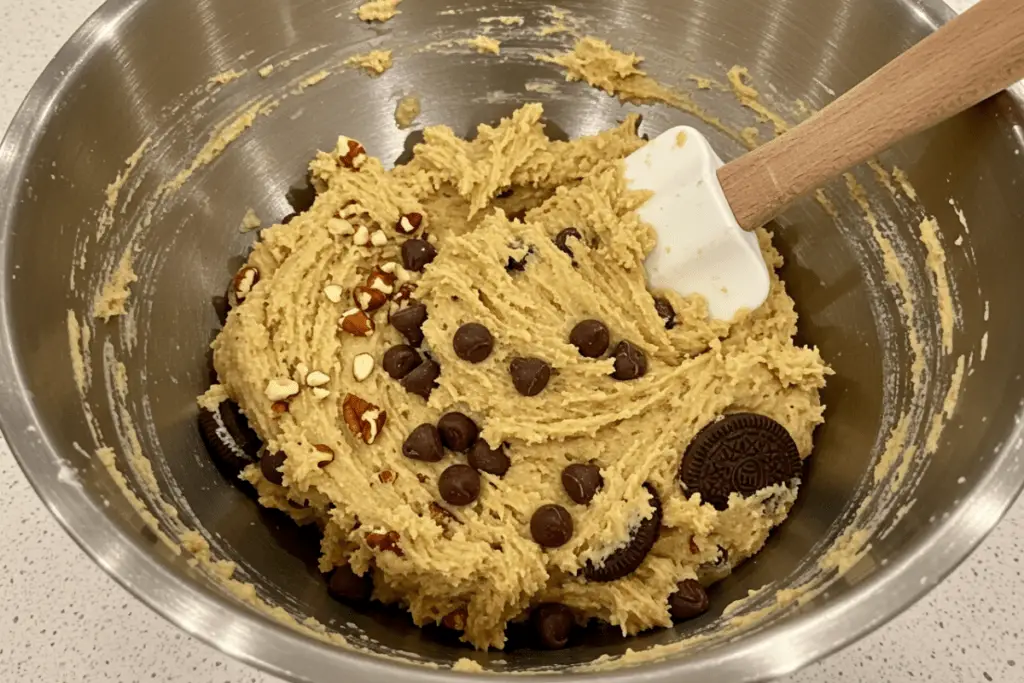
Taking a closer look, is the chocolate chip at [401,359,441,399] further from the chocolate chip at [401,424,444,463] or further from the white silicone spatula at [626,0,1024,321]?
the white silicone spatula at [626,0,1024,321]

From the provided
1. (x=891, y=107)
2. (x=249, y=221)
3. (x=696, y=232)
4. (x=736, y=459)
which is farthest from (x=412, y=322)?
(x=891, y=107)

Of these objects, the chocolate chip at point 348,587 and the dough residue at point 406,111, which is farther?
the dough residue at point 406,111

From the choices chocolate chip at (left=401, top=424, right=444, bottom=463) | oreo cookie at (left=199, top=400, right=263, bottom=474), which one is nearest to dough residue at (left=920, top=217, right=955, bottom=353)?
chocolate chip at (left=401, top=424, right=444, bottom=463)

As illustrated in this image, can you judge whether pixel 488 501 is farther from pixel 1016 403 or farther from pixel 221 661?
pixel 1016 403

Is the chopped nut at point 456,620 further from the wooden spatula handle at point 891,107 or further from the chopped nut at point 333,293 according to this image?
the wooden spatula handle at point 891,107

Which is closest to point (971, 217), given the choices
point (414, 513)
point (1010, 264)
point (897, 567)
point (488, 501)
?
point (1010, 264)

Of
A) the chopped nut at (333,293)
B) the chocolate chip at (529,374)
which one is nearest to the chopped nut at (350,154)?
the chopped nut at (333,293)
